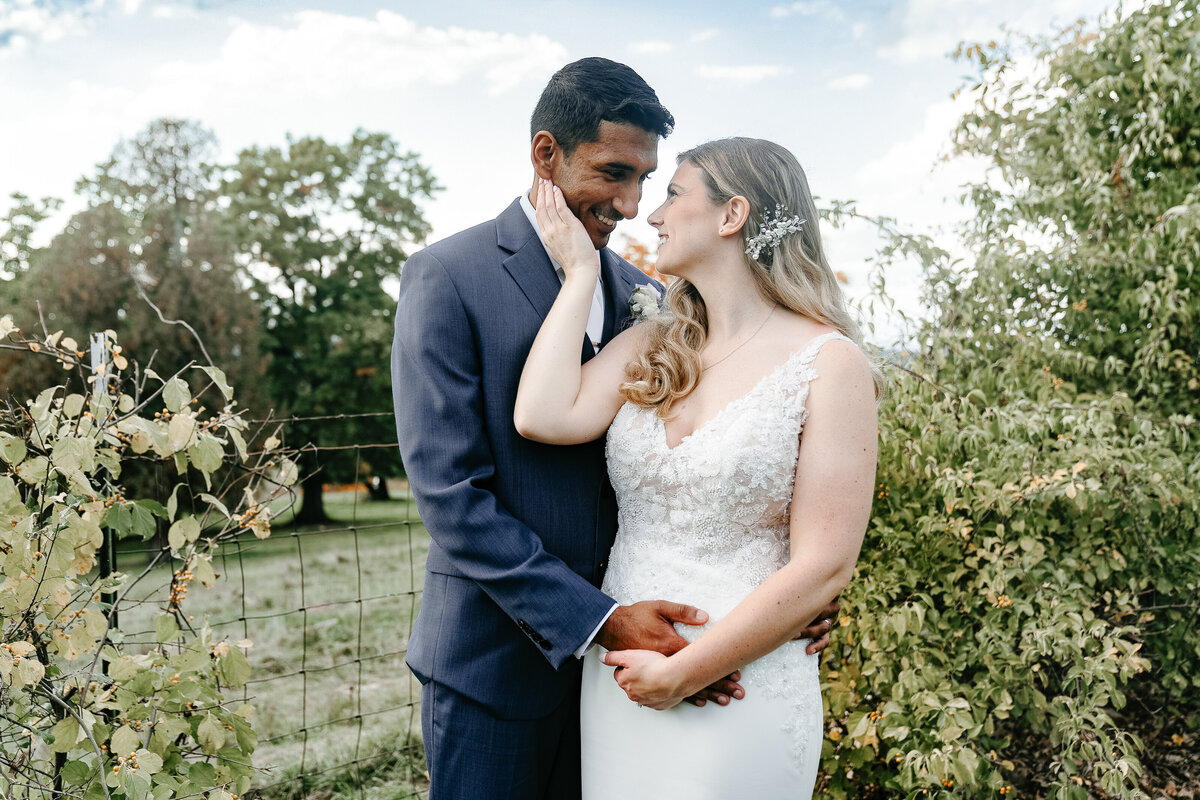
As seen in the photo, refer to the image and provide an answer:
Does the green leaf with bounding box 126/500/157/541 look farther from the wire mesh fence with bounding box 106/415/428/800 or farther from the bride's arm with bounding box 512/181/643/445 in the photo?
the bride's arm with bounding box 512/181/643/445

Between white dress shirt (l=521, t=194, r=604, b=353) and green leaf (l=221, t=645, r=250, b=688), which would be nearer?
white dress shirt (l=521, t=194, r=604, b=353)

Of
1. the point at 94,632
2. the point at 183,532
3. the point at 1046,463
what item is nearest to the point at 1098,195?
the point at 1046,463

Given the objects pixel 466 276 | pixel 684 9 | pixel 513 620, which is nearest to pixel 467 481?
pixel 513 620

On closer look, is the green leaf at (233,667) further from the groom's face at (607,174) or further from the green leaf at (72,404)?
the groom's face at (607,174)

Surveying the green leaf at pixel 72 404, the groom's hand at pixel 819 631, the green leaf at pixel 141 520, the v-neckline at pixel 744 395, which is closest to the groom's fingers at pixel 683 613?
the groom's hand at pixel 819 631

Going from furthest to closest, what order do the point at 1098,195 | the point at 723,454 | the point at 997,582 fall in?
1. the point at 1098,195
2. the point at 997,582
3. the point at 723,454

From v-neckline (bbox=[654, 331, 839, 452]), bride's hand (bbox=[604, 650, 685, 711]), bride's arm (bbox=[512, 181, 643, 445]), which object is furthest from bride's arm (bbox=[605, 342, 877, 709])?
bride's arm (bbox=[512, 181, 643, 445])

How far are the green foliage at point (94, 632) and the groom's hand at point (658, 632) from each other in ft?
3.34

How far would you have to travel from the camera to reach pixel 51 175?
20.0 metres

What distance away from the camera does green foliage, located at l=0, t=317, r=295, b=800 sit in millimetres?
1857

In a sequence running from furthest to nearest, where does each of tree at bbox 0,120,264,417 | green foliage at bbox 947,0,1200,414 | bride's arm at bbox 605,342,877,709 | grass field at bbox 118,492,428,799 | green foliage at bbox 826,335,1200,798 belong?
tree at bbox 0,120,264,417 < grass field at bbox 118,492,428,799 < green foliage at bbox 947,0,1200,414 < green foliage at bbox 826,335,1200,798 < bride's arm at bbox 605,342,877,709

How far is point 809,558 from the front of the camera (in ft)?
5.44

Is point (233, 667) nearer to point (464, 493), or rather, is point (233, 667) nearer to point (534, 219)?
point (464, 493)

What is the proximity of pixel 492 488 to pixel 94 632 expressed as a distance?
39.7 inches
